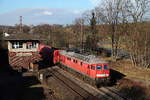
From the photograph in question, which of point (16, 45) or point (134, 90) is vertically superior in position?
point (16, 45)

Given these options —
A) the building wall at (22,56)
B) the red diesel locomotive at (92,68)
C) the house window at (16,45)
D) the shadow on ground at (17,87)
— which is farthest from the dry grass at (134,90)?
the house window at (16,45)

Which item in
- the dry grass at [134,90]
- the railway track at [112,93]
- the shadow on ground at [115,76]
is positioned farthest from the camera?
the shadow on ground at [115,76]

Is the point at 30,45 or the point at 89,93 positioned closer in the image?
the point at 89,93

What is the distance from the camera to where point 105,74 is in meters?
21.2

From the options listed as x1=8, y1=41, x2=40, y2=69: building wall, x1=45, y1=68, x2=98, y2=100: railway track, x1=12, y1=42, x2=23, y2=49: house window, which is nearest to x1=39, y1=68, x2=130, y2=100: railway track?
x1=45, y1=68, x2=98, y2=100: railway track

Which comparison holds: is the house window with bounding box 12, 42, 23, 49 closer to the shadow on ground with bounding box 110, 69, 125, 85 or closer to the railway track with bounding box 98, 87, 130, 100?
the shadow on ground with bounding box 110, 69, 125, 85

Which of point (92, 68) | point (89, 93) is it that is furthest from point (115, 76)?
point (89, 93)

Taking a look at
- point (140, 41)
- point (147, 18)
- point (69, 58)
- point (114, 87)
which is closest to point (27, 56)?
point (69, 58)

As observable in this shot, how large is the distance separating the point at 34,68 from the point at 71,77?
28.1 feet

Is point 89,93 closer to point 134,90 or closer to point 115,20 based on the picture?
point 134,90

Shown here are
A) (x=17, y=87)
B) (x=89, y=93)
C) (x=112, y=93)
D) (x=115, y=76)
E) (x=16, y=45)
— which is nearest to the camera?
(x=112, y=93)

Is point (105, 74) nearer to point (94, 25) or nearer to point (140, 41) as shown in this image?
point (140, 41)

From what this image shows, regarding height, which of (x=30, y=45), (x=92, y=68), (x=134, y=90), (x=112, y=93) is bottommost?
(x=112, y=93)

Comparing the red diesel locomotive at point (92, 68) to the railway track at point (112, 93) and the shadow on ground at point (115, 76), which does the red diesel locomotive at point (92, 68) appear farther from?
the shadow on ground at point (115, 76)
